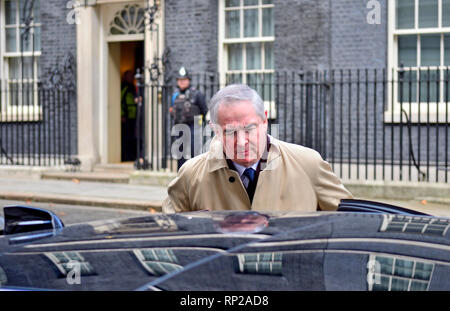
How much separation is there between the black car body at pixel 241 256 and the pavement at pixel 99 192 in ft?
27.0

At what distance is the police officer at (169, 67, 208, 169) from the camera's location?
1305 cm

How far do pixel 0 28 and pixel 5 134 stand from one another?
2572 millimetres

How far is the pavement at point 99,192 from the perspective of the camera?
11.1 metres

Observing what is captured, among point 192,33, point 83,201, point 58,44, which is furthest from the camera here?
point 58,44

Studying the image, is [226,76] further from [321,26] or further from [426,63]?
[426,63]

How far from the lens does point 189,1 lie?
1473 centimetres

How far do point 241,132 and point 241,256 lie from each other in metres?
1.29

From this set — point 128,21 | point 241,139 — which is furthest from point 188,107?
point 241,139

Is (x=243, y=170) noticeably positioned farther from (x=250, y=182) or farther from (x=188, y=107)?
(x=188, y=107)

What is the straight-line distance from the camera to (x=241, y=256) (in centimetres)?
188

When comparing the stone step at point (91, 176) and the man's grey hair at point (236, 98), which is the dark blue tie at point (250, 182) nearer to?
the man's grey hair at point (236, 98)

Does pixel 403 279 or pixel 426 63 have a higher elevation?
pixel 426 63
